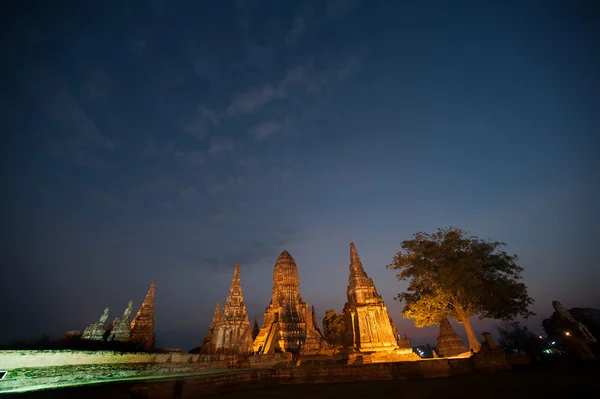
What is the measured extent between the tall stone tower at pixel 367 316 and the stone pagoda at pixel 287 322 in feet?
38.7

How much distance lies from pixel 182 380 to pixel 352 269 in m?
25.2

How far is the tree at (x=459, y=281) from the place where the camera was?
19.7 meters

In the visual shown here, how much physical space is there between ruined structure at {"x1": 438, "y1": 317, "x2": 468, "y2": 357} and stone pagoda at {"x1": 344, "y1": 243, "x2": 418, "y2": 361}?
2.84 m

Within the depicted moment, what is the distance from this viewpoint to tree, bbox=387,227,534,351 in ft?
64.5

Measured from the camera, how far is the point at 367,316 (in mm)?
27531

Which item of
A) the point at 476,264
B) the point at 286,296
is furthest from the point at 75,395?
the point at 286,296

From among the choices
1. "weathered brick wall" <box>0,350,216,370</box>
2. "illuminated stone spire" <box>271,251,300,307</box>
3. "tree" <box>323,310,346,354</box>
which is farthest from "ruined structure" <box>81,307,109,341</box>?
"tree" <box>323,310,346,354</box>

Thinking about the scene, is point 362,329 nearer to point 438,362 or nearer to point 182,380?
point 438,362

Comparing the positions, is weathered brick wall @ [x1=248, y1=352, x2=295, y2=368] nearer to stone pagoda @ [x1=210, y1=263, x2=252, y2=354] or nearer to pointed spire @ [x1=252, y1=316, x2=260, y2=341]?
stone pagoda @ [x1=210, y1=263, x2=252, y2=354]

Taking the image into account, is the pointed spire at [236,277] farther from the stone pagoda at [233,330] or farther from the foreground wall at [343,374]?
the foreground wall at [343,374]

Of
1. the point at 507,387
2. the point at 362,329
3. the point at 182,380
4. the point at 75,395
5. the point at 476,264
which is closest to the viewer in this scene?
the point at 75,395

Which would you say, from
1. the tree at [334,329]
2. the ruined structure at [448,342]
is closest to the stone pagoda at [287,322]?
the tree at [334,329]

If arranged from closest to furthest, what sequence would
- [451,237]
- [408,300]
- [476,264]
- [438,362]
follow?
1. [438,362]
2. [476,264]
3. [451,237]
4. [408,300]

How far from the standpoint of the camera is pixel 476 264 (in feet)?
65.3
